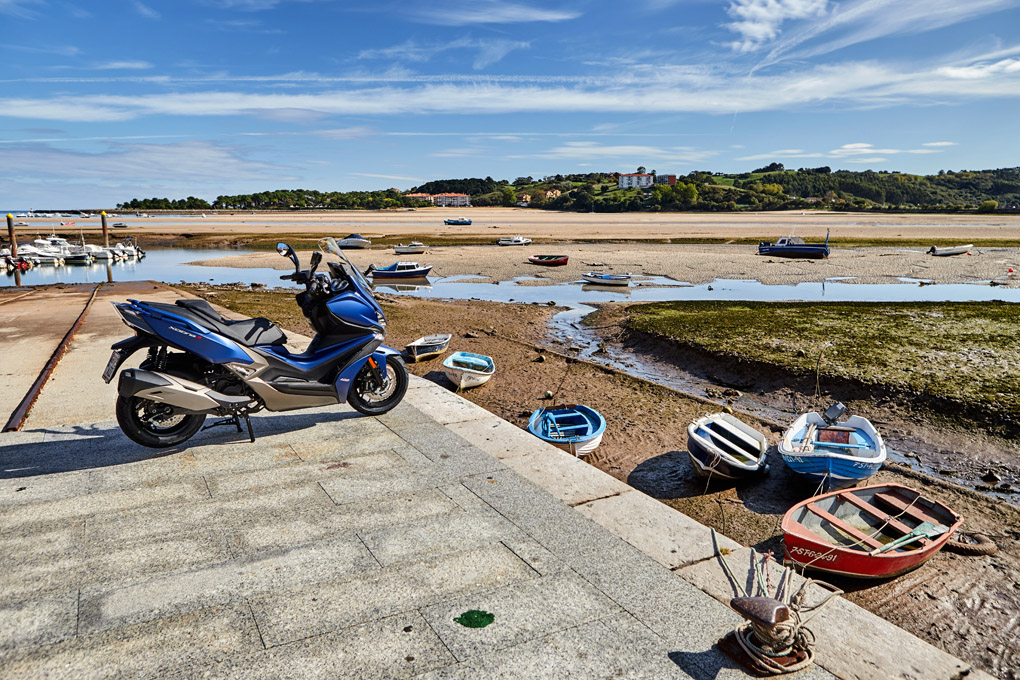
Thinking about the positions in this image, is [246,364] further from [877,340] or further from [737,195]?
[737,195]

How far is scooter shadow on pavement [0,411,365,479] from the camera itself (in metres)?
6.05

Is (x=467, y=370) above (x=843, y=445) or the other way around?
above

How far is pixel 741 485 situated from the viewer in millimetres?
8875

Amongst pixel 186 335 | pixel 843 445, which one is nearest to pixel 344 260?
pixel 186 335

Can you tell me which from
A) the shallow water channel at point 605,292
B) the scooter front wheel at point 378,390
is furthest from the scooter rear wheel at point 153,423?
the shallow water channel at point 605,292

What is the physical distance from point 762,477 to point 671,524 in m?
4.62

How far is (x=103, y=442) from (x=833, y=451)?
892 centimetres

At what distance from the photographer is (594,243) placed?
56.7 metres

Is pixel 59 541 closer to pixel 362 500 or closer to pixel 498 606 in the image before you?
pixel 362 500

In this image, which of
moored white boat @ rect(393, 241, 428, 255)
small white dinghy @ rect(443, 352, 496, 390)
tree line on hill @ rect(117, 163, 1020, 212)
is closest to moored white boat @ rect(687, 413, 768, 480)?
small white dinghy @ rect(443, 352, 496, 390)

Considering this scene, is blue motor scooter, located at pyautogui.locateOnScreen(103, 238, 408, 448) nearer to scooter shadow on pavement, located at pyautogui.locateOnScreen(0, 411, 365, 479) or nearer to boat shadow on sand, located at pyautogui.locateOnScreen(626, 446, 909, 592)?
scooter shadow on pavement, located at pyautogui.locateOnScreen(0, 411, 365, 479)

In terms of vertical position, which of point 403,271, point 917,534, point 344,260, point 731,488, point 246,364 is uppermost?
point 344,260

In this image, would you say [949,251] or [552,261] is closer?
[552,261]

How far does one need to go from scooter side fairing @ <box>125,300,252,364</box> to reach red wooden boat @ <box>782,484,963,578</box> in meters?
5.90
